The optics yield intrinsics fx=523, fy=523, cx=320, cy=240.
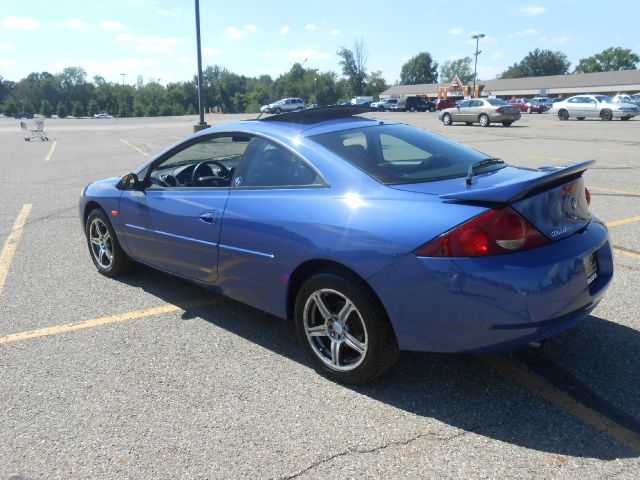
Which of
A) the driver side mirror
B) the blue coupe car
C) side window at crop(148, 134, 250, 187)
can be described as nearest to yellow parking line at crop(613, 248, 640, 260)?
the blue coupe car

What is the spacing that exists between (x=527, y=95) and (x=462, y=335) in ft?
333

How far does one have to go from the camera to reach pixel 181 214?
3.81 m

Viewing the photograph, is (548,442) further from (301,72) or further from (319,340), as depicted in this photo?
(301,72)

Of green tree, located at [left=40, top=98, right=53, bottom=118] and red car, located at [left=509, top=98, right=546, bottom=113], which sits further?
green tree, located at [left=40, top=98, right=53, bottom=118]

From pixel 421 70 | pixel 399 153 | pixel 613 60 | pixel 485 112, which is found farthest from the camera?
pixel 421 70

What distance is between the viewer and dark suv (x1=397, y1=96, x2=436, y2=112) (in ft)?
192

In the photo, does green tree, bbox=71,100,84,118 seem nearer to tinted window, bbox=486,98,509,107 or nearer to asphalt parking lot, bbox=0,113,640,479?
tinted window, bbox=486,98,509,107

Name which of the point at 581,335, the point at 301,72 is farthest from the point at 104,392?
the point at 301,72

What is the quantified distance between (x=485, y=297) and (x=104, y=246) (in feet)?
12.5

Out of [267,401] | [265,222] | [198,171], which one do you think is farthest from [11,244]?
[267,401]

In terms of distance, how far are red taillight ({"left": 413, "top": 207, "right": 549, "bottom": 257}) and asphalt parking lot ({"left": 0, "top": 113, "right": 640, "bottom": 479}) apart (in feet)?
2.84

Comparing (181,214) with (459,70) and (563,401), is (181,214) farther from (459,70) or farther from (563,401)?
(459,70)

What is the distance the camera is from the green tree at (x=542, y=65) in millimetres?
145750

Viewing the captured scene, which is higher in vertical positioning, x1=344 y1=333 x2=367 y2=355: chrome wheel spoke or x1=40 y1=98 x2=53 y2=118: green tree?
x1=40 y1=98 x2=53 y2=118: green tree
